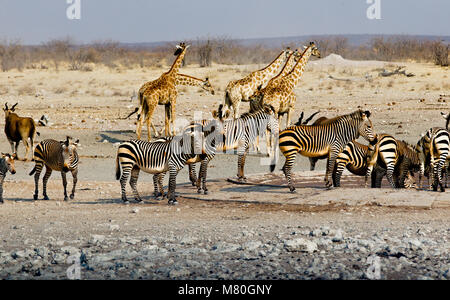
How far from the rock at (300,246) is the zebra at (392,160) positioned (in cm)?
460

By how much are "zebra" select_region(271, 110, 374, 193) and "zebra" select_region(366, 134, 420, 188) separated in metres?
0.28

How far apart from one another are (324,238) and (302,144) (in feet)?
12.3

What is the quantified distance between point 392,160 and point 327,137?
42.9 inches

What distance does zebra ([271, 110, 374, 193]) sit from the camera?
11.4m

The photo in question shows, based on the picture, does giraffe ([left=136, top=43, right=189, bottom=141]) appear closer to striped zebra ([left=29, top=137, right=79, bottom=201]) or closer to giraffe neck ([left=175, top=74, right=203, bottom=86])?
giraffe neck ([left=175, top=74, right=203, bottom=86])

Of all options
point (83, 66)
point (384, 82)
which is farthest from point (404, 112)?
point (83, 66)

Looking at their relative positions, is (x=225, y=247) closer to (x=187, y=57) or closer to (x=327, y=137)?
(x=327, y=137)

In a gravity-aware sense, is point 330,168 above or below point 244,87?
below

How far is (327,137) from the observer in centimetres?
1163

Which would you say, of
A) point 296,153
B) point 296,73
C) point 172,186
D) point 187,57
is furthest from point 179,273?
point 187,57

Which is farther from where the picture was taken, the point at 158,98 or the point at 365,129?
the point at 158,98

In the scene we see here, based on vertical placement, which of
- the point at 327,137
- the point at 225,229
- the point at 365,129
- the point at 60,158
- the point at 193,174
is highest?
the point at 365,129

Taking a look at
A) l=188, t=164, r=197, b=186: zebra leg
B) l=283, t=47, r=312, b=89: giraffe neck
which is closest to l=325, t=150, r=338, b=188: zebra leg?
l=188, t=164, r=197, b=186: zebra leg

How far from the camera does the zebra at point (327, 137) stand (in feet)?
37.5
